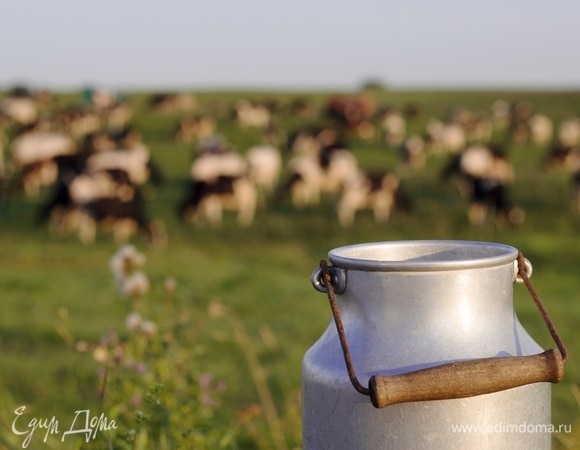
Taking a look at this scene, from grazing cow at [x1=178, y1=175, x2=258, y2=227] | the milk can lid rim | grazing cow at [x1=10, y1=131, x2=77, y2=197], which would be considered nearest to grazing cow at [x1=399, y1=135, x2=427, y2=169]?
grazing cow at [x1=178, y1=175, x2=258, y2=227]

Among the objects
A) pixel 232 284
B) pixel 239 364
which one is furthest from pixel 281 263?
pixel 239 364

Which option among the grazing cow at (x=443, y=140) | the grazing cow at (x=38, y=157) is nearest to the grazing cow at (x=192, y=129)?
the grazing cow at (x=38, y=157)

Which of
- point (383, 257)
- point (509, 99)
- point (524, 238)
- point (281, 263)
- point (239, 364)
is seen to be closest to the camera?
point (383, 257)

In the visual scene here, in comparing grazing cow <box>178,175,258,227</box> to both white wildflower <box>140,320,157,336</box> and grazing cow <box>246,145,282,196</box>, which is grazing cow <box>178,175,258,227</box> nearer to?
grazing cow <box>246,145,282,196</box>

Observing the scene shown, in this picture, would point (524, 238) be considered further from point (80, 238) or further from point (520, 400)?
point (520, 400)

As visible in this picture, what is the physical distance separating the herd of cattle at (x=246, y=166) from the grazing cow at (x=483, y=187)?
3cm

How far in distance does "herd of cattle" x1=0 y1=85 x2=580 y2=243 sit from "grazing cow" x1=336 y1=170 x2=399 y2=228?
0.02 m

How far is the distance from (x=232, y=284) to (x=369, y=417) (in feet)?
31.0

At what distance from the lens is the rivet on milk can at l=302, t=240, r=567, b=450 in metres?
2.21

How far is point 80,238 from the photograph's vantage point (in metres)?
16.4

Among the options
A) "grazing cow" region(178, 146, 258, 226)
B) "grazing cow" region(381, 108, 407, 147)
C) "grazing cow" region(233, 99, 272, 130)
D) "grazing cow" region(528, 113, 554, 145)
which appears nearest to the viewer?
"grazing cow" region(178, 146, 258, 226)

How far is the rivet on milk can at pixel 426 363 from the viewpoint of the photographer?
2.21 metres

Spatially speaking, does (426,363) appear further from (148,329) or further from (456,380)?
(148,329)

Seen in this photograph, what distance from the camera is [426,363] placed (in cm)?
227
